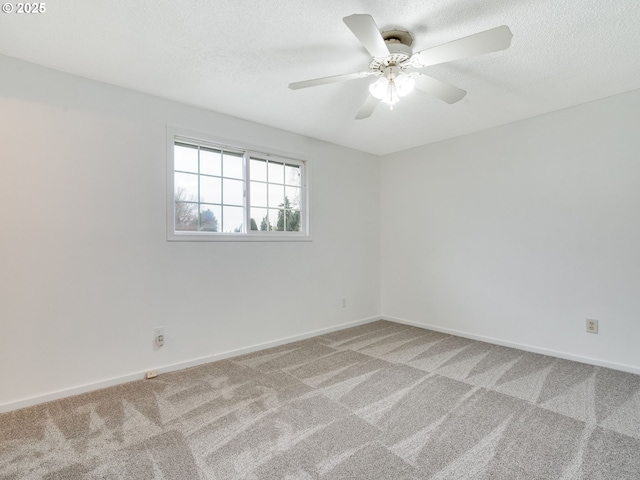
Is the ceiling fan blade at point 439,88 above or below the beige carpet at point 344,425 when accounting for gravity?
above

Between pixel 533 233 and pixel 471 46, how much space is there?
7.40 ft

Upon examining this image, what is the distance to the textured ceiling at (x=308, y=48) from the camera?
166 cm

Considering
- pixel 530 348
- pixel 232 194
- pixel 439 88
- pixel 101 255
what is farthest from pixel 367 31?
pixel 530 348

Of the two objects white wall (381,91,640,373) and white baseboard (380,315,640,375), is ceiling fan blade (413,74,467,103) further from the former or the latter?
white baseboard (380,315,640,375)

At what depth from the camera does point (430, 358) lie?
2973 millimetres

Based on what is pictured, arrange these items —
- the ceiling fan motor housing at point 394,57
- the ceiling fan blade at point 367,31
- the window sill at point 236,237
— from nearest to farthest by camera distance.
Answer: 1. the ceiling fan blade at point 367,31
2. the ceiling fan motor housing at point 394,57
3. the window sill at point 236,237

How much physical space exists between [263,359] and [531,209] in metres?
2.99

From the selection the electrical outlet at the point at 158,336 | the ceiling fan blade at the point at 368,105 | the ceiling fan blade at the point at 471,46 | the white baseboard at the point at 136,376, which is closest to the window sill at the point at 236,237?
the electrical outlet at the point at 158,336

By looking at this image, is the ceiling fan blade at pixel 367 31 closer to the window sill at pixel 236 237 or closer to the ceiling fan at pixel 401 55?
the ceiling fan at pixel 401 55

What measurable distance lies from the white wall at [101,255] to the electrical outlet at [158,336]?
0.04 metres

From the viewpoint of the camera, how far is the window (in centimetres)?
283

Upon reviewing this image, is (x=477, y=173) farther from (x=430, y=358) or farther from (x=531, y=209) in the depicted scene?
(x=430, y=358)

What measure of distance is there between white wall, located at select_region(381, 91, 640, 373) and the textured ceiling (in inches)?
15.9

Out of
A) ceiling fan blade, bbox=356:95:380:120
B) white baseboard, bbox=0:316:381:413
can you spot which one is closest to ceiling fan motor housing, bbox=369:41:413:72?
ceiling fan blade, bbox=356:95:380:120
